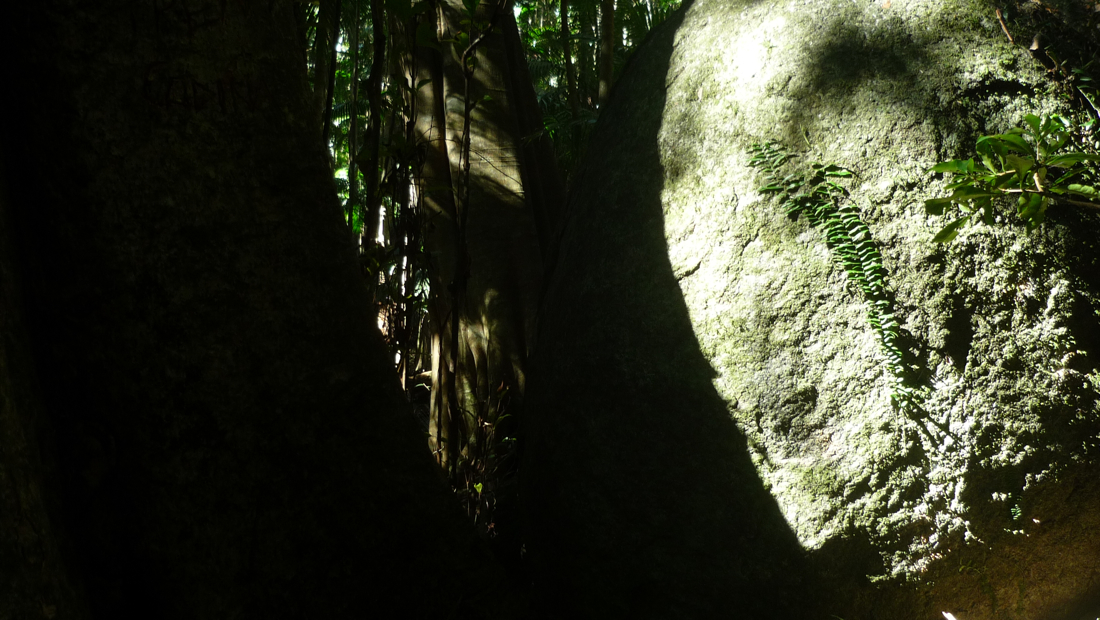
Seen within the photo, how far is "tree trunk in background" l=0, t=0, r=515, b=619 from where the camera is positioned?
5.18ft

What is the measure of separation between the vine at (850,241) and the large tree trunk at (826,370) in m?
0.02

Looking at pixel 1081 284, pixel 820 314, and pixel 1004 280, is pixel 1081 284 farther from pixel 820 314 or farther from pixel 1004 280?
pixel 820 314

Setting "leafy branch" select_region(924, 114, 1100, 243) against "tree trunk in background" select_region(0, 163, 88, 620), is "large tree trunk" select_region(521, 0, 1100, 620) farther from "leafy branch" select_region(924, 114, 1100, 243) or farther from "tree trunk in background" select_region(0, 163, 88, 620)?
"tree trunk in background" select_region(0, 163, 88, 620)

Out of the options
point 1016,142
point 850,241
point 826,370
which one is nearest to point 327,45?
point 850,241

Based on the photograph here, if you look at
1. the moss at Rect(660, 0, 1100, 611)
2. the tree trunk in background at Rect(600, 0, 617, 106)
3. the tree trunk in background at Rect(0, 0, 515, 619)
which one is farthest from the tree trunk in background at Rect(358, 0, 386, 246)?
the tree trunk in background at Rect(600, 0, 617, 106)

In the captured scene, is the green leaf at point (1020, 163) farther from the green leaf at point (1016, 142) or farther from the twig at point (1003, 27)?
the twig at point (1003, 27)

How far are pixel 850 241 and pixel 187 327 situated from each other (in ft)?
5.80

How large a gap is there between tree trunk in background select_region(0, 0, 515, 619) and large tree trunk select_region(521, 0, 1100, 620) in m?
0.81

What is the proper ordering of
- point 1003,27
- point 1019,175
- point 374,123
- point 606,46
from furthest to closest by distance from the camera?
point 606,46 < point 374,123 < point 1003,27 < point 1019,175

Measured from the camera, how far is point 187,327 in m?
1.63

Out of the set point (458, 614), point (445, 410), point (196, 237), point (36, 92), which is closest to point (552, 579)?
point (458, 614)

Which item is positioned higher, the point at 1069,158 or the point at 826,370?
the point at 1069,158

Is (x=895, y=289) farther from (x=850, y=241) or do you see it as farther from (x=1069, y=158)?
(x=1069, y=158)

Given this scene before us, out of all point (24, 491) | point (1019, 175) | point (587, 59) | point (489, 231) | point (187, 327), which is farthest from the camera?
point (587, 59)
